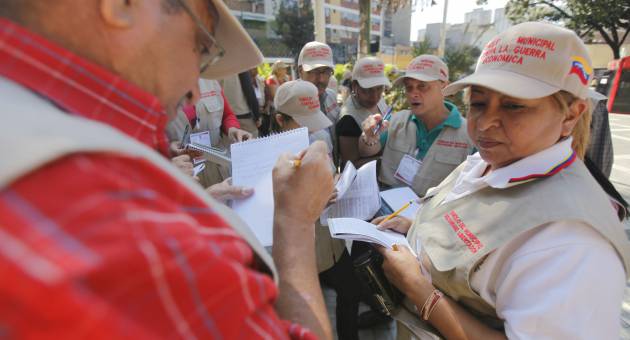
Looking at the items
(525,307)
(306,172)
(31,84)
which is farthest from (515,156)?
(31,84)

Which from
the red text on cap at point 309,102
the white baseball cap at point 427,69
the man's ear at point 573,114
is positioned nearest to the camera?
the man's ear at point 573,114

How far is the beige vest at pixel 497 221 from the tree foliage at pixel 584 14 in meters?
21.1

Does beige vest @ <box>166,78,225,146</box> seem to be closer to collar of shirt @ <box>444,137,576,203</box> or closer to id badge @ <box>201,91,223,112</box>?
id badge @ <box>201,91,223,112</box>

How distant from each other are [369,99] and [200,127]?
5.64 feet

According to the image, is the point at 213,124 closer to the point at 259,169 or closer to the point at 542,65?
the point at 259,169

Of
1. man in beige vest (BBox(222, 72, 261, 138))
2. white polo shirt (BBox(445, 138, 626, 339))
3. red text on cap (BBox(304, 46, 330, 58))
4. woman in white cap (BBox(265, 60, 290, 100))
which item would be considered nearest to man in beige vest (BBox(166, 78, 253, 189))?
man in beige vest (BBox(222, 72, 261, 138))

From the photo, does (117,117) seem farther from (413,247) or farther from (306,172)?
(413,247)

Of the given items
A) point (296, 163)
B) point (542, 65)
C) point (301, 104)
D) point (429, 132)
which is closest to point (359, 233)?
point (296, 163)

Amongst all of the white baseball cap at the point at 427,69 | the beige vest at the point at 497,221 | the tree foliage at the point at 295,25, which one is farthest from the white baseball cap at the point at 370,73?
the tree foliage at the point at 295,25

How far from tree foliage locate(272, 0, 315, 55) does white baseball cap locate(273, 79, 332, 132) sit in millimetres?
35205

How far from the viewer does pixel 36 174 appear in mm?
376

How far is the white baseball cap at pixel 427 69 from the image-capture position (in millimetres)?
2623

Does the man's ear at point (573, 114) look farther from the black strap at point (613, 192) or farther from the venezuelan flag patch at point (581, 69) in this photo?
the black strap at point (613, 192)

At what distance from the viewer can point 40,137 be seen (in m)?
0.38
